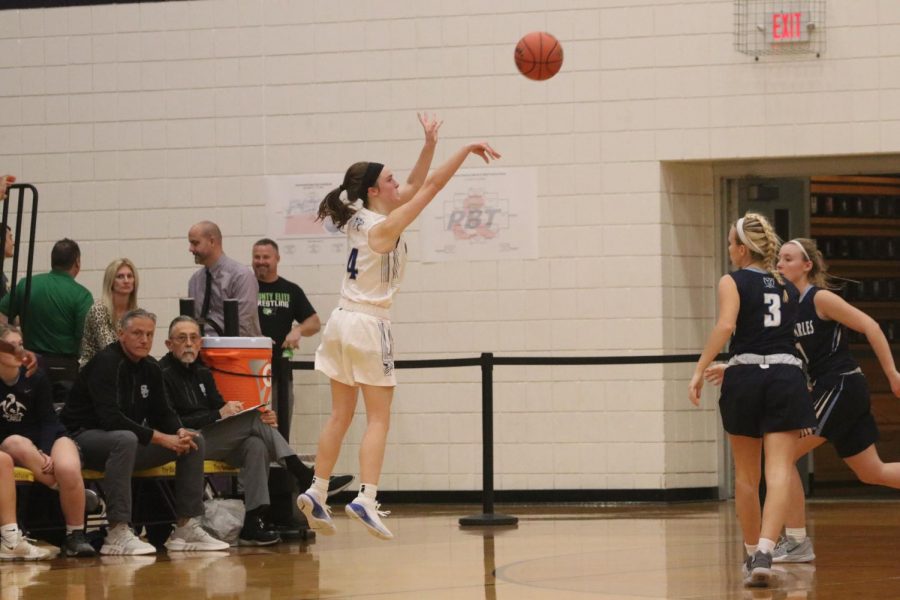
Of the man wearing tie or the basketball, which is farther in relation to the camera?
the man wearing tie

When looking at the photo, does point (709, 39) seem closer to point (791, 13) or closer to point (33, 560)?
point (791, 13)

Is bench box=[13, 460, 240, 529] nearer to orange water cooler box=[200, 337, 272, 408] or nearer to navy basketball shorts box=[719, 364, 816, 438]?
orange water cooler box=[200, 337, 272, 408]

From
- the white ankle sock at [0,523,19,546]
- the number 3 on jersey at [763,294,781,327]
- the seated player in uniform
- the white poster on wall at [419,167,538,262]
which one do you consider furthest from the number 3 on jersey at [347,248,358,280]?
the white poster on wall at [419,167,538,262]

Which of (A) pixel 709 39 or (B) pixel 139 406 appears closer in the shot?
(B) pixel 139 406

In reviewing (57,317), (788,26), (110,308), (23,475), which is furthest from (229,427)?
(788,26)

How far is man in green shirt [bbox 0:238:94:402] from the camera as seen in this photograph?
420 inches

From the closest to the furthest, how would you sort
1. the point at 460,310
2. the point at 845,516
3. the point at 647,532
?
1. the point at 647,532
2. the point at 845,516
3. the point at 460,310

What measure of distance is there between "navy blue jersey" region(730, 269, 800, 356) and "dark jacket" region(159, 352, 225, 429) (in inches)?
141

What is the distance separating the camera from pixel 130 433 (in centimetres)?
883

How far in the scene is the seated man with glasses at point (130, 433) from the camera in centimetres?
879

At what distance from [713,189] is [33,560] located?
6370mm

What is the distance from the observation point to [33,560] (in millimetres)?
8516

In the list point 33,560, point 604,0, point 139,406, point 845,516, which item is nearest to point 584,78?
point 604,0

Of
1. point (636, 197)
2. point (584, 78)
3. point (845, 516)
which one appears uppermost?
point (584, 78)
